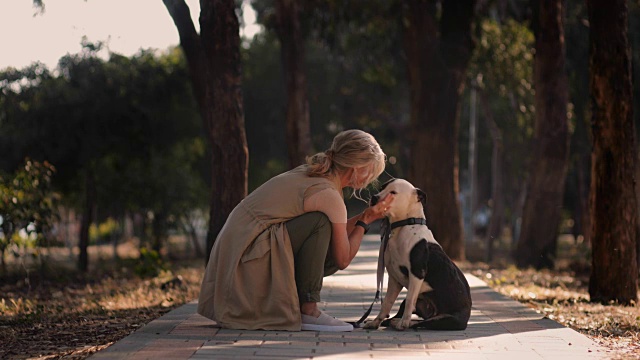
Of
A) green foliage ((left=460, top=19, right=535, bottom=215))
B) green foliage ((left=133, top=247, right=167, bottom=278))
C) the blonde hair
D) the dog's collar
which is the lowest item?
green foliage ((left=133, top=247, right=167, bottom=278))

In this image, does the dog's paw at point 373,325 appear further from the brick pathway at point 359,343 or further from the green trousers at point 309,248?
the green trousers at point 309,248

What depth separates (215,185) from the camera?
14.0 m

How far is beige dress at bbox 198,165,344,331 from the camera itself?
8.10 m

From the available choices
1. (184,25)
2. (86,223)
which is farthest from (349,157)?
(86,223)

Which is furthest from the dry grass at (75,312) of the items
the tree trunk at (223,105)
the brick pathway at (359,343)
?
the tree trunk at (223,105)

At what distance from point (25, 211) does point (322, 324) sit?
28.3ft

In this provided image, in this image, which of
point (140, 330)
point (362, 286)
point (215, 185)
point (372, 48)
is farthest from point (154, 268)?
point (372, 48)

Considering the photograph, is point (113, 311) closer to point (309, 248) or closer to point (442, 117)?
point (309, 248)

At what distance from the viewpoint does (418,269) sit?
8133mm

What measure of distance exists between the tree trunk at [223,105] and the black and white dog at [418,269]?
223 inches

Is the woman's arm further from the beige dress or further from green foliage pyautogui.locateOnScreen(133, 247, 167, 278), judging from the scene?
green foliage pyautogui.locateOnScreen(133, 247, 167, 278)

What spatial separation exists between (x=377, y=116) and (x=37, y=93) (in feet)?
56.9

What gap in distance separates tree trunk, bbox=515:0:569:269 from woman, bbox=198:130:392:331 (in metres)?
13.6

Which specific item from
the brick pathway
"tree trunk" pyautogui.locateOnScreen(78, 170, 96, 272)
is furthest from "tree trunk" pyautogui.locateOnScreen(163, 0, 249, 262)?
"tree trunk" pyautogui.locateOnScreen(78, 170, 96, 272)
